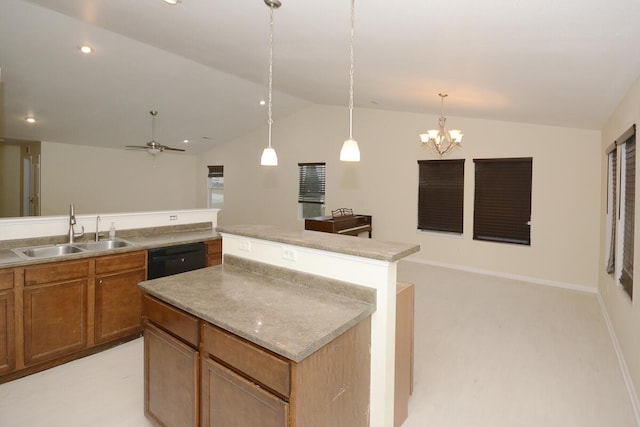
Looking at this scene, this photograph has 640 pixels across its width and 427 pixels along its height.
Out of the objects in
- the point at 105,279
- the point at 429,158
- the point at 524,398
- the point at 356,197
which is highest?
the point at 429,158

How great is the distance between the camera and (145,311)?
200 cm

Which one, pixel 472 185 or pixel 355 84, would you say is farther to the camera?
pixel 472 185

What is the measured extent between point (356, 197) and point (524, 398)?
518 centimetres

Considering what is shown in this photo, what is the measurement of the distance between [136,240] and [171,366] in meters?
Result: 1.95

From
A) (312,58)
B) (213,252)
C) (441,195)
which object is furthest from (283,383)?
(441,195)

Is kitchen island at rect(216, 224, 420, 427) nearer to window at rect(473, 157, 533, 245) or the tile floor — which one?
the tile floor

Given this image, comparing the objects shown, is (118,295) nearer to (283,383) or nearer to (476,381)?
(283,383)

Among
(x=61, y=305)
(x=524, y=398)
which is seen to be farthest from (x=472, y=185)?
(x=61, y=305)

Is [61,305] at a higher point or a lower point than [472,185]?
lower

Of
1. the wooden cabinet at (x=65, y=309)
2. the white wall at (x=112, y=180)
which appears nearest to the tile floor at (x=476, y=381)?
the wooden cabinet at (x=65, y=309)

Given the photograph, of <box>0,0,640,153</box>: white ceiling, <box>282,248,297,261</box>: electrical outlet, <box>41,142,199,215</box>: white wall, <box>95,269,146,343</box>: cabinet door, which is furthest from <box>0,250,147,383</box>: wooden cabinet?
<box>41,142,199,215</box>: white wall

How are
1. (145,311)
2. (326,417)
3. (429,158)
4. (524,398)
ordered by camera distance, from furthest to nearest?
(429,158), (524,398), (145,311), (326,417)

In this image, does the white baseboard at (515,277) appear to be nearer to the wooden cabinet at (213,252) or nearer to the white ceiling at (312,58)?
the white ceiling at (312,58)

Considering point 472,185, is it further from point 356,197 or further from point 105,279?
point 105,279
